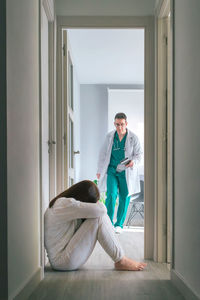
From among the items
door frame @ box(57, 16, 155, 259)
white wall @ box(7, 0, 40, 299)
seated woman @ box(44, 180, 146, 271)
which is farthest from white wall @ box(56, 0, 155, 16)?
seated woman @ box(44, 180, 146, 271)

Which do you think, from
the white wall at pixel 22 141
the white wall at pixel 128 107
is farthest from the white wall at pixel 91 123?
the white wall at pixel 22 141

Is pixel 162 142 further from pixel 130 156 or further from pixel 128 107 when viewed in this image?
pixel 128 107

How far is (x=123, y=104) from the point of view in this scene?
7.30m

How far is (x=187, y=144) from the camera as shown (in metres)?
2.15

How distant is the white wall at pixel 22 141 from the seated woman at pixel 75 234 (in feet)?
1.03

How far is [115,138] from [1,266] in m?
3.45

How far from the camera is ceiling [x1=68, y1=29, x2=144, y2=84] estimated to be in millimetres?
4824

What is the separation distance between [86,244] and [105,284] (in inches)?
17.7

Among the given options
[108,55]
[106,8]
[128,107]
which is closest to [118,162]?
[108,55]

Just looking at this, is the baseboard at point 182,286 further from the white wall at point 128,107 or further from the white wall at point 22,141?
the white wall at point 128,107

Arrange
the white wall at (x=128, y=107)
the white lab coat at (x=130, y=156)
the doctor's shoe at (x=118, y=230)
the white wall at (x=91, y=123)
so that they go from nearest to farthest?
the doctor's shoe at (x=118, y=230)
the white lab coat at (x=130, y=156)
the white wall at (x=128, y=107)
the white wall at (x=91, y=123)

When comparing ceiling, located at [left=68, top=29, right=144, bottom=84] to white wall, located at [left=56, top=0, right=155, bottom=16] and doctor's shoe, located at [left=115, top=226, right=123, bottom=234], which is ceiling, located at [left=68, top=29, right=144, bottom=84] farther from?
doctor's shoe, located at [left=115, top=226, right=123, bottom=234]

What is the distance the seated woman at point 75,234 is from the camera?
2.93 meters

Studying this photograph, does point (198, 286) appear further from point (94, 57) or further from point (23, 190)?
point (94, 57)
